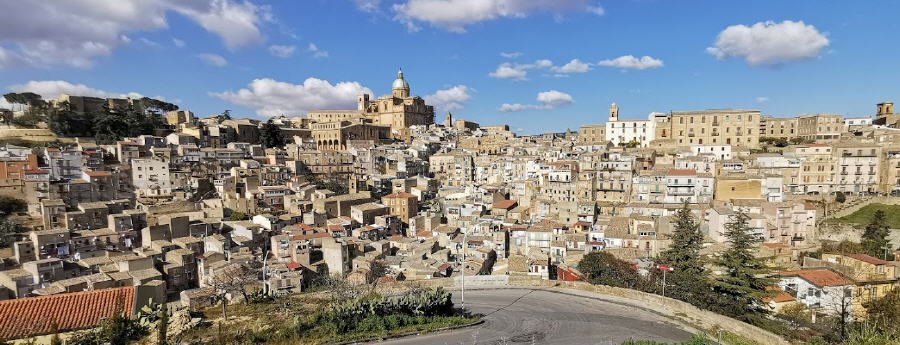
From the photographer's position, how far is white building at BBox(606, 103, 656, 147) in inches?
2420

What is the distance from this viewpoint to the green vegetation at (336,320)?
40.5 ft

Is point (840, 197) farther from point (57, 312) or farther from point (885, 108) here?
point (57, 312)

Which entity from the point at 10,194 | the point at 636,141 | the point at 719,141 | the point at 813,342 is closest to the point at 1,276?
the point at 10,194

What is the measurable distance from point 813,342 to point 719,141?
157ft

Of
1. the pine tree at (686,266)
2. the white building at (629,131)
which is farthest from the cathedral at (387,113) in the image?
the pine tree at (686,266)

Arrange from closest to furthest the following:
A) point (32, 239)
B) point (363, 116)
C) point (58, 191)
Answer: point (32, 239) → point (58, 191) → point (363, 116)

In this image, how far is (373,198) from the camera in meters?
46.1

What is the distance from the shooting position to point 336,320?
528 inches

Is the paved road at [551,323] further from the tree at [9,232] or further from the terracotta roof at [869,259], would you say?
the tree at [9,232]

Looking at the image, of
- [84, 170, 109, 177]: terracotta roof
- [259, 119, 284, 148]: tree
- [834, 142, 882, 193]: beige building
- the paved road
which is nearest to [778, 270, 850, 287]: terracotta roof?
the paved road

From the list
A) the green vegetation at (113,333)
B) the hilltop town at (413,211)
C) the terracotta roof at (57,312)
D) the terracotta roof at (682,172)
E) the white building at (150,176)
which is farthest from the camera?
the white building at (150,176)

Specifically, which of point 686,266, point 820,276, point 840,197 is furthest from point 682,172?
point 686,266

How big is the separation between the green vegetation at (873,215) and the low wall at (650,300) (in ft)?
96.3

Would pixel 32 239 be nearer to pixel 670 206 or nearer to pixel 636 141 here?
pixel 670 206
